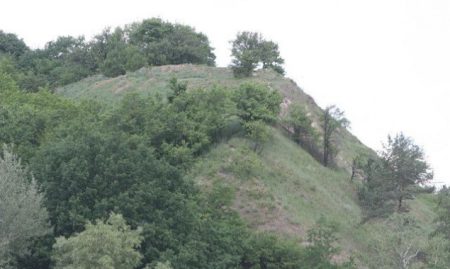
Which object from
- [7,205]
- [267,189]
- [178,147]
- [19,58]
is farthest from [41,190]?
[19,58]

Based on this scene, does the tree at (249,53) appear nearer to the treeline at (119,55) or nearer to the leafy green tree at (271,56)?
the leafy green tree at (271,56)

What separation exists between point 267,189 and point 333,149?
13088 mm

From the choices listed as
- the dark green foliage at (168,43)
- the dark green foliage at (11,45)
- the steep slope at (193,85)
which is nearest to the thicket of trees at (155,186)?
the steep slope at (193,85)

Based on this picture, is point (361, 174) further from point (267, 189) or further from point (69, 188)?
point (69, 188)

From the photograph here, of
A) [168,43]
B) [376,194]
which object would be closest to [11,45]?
[168,43]

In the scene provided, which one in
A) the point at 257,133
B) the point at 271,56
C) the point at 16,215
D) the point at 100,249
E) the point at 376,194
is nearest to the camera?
the point at 100,249

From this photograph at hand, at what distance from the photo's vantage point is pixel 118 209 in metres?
32.1

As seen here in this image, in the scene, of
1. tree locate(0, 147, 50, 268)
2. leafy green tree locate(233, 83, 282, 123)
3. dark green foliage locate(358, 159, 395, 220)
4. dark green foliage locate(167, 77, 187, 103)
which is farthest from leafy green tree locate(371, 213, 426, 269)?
dark green foliage locate(167, 77, 187, 103)

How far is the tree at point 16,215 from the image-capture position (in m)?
28.2

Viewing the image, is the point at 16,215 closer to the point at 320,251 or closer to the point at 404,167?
the point at 320,251

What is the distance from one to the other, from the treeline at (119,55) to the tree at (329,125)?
2764 cm

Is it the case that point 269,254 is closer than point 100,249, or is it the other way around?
point 100,249

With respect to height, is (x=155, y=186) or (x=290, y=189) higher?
(x=290, y=189)

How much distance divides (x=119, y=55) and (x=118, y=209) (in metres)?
47.8
